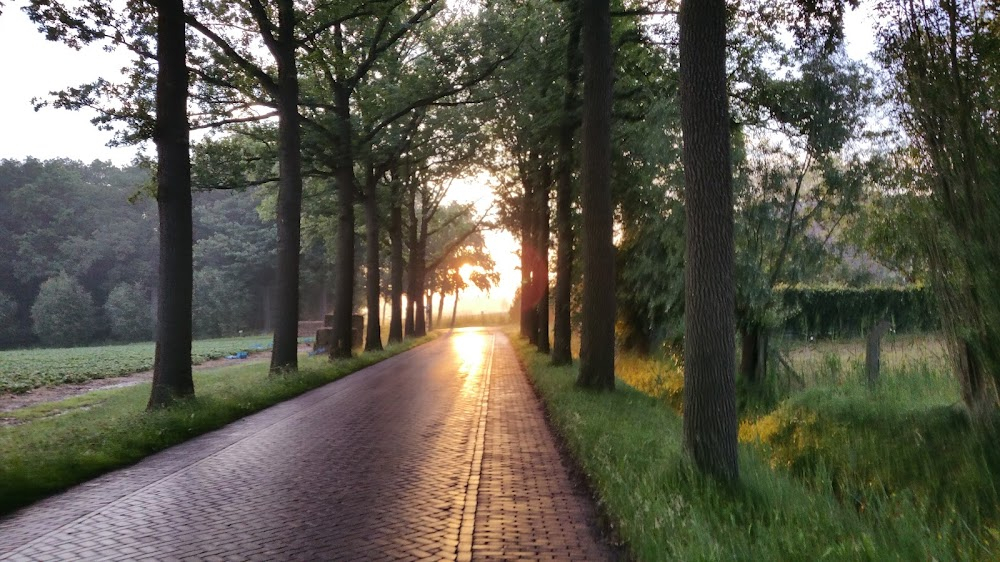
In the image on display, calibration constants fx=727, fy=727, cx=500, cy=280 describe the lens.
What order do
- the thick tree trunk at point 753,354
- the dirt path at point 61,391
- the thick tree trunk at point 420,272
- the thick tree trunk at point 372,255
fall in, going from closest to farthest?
the thick tree trunk at point 753,354, the dirt path at point 61,391, the thick tree trunk at point 372,255, the thick tree trunk at point 420,272

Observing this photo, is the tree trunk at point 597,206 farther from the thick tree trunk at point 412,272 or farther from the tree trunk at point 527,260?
the thick tree trunk at point 412,272

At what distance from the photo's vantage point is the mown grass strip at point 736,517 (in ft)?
14.7

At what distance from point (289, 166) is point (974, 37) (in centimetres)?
1503

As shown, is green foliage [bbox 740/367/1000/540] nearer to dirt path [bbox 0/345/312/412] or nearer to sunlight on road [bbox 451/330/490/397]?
sunlight on road [bbox 451/330/490/397]

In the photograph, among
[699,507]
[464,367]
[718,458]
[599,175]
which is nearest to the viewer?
[699,507]

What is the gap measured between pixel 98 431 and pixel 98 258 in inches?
2338

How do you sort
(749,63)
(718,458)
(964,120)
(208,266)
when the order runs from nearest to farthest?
(718,458), (964,120), (749,63), (208,266)

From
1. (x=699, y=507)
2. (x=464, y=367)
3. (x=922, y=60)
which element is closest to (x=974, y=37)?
(x=922, y=60)

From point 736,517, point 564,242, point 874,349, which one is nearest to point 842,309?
point 874,349

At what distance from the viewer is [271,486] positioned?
753 cm

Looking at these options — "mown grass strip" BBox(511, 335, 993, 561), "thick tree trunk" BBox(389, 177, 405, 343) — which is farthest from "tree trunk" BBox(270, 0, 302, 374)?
"thick tree trunk" BBox(389, 177, 405, 343)

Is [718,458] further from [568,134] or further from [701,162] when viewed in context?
[568,134]

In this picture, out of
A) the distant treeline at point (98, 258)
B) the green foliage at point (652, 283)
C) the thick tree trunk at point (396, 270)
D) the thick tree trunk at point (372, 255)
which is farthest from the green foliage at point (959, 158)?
the distant treeline at point (98, 258)

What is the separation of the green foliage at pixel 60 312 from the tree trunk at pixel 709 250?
60.7 m
